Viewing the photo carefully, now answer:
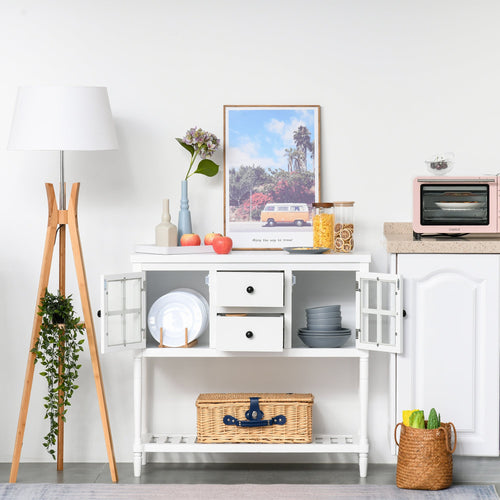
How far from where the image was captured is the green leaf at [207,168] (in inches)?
124

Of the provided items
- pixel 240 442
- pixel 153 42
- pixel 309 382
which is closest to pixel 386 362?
pixel 309 382

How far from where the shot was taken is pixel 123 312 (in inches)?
115

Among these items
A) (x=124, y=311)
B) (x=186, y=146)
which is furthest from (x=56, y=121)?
(x=124, y=311)

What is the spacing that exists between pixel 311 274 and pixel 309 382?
47 centimetres

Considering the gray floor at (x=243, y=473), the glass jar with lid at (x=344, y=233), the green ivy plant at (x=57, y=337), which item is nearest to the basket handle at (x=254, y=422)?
the gray floor at (x=243, y=473)

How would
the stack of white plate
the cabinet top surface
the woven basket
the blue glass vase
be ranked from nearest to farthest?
the woven basket
the cabinet top surface
the stack of white plate
the blue glass vase

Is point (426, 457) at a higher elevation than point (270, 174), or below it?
below

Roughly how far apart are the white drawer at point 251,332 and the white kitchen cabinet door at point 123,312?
321 mm

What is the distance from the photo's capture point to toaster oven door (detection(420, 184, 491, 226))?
9.59 feet

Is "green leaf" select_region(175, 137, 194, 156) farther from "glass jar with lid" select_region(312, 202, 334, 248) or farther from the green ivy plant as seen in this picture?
the green ivy plant

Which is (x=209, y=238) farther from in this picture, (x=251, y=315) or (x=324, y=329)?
(x=324, y=329)

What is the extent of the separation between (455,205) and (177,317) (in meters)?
1.20

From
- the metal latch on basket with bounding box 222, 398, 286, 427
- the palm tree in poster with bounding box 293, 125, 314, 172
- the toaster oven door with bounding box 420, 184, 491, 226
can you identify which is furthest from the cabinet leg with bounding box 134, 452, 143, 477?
the toaster oven door with bounding box 420, 184, 491, 226

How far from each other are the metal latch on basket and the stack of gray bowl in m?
0.32
